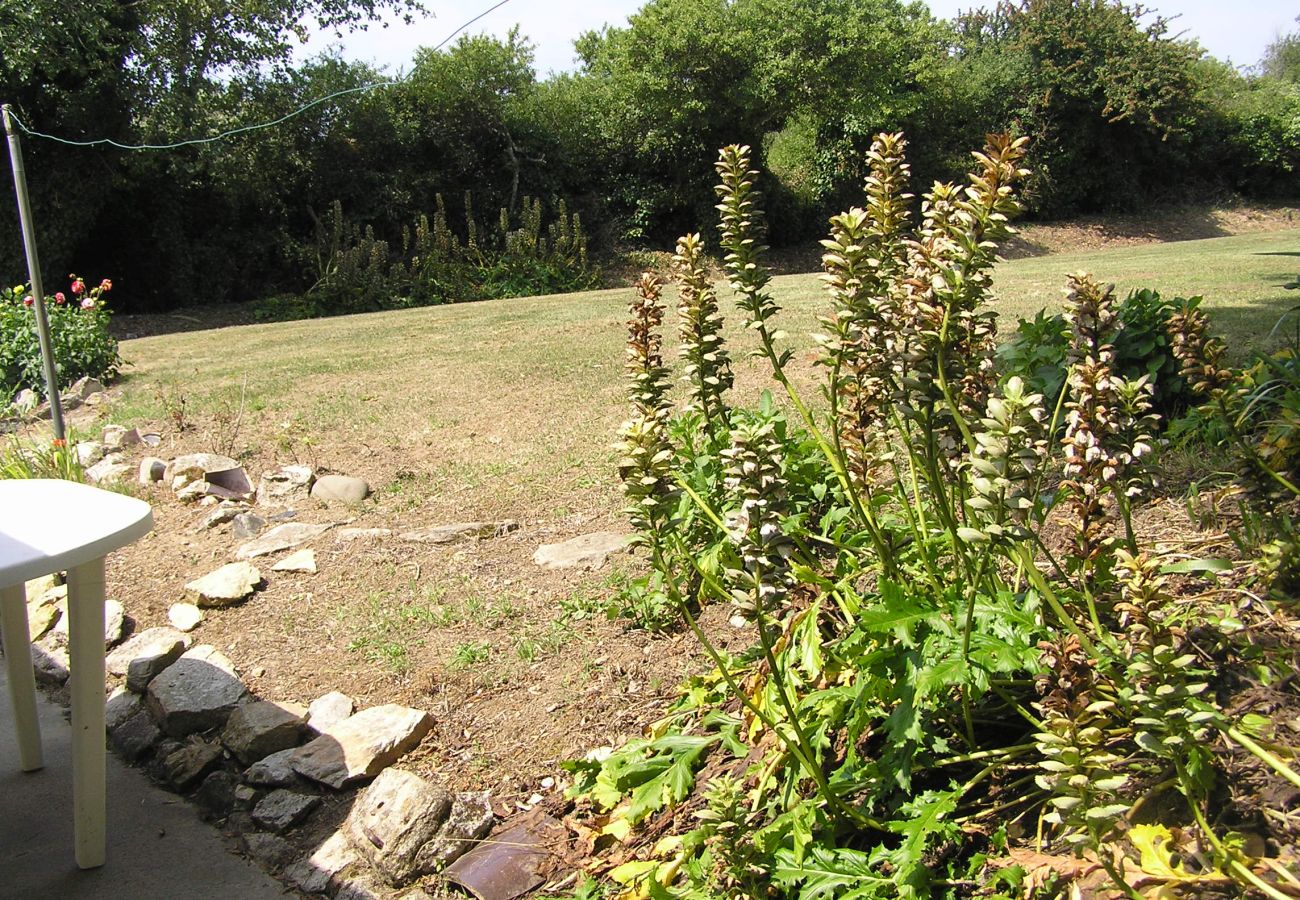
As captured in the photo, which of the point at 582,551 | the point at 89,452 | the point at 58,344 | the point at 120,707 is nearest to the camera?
the point at 120,707

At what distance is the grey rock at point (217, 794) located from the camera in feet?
11.1

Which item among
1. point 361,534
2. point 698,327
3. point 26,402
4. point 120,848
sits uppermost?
point 698,327

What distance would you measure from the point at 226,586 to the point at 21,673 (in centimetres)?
115

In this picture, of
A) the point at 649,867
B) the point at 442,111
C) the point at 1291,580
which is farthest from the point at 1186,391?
the point at 442,111

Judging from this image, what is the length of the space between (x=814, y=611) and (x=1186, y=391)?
7.92 feet

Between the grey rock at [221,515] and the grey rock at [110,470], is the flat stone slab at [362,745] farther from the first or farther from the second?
the grey rock at [110,470]

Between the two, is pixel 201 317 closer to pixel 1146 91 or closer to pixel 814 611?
pixel 814 611

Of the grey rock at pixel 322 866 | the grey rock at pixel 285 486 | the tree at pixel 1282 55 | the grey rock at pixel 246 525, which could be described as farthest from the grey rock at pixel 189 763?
the tree at pixel 1282 55

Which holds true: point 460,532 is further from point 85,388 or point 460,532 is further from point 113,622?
point 85,388

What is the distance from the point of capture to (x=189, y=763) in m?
3.57

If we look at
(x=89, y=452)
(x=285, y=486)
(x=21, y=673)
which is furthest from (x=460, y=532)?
(x=89, y=452)

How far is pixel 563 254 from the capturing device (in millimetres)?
17766

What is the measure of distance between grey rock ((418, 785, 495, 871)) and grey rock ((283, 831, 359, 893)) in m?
0.27

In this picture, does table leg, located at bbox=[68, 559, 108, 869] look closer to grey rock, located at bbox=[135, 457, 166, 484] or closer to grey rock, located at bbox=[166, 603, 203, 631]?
grey rock, located at bbox=[166, 603, 203, 631]
